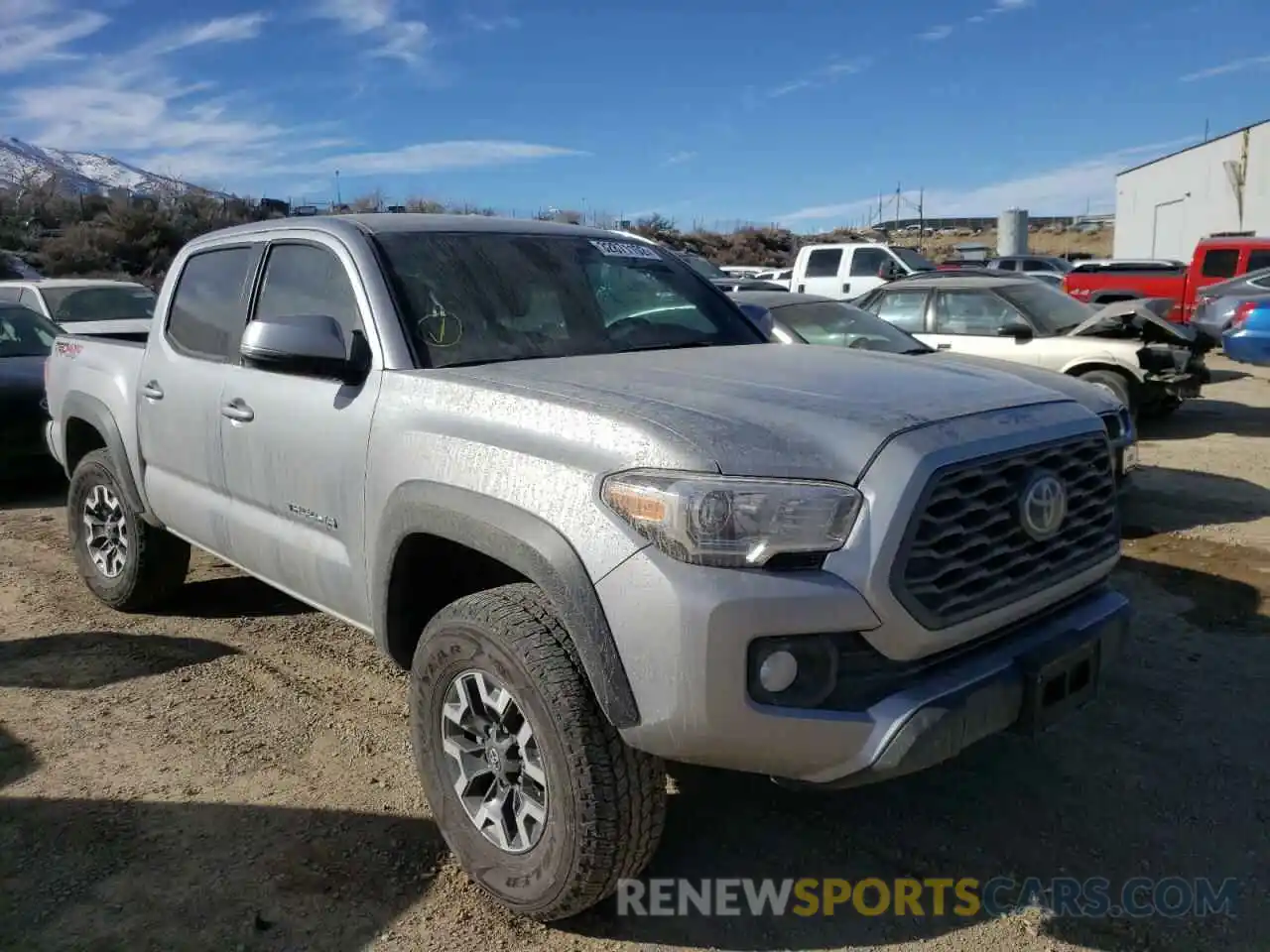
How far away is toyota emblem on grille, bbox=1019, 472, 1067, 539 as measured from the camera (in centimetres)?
259

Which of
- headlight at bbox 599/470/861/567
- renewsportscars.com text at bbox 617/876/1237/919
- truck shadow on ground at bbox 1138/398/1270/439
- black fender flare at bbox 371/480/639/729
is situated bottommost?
renewsportscars.com text at bbox 617/876/1237/919

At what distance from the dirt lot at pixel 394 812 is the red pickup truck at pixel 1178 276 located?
13789 mm

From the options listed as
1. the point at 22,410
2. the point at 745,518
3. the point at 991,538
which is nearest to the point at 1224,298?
the point at 991,538

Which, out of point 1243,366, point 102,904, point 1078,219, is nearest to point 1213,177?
point 1243,366

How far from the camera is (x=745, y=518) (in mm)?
2293

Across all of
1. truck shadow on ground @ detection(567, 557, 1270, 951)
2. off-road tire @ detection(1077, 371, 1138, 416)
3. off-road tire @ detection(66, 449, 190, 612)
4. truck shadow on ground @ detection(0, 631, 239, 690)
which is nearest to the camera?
truck shadow on ground @ detection(567, 557, 1270, 951)

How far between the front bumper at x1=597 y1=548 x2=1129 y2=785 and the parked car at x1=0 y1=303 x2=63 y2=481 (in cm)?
731

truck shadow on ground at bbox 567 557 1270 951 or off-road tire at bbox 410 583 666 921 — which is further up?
off-road tire at bbox 410 583 666 921

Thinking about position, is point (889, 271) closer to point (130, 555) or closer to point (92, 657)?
point (130, 555)

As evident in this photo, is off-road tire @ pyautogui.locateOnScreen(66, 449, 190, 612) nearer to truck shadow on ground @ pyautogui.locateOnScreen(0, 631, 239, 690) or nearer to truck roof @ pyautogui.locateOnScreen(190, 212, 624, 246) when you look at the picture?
truck shadow on ground @ pyautogui.locateOnScreen(0, 631, 239, 690)

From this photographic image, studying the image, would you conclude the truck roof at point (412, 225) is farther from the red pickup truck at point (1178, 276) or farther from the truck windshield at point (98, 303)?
the red pickup truck at point (1178, 276)

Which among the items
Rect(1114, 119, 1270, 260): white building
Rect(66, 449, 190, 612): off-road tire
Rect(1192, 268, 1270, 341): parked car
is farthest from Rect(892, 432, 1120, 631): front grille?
Rect(1114, 119, 1270, 260): white building

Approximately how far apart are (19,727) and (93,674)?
0.51 meters

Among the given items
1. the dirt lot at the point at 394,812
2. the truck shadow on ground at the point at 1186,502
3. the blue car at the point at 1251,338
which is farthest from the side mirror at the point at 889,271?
the dirt lot at the point at 394,812
